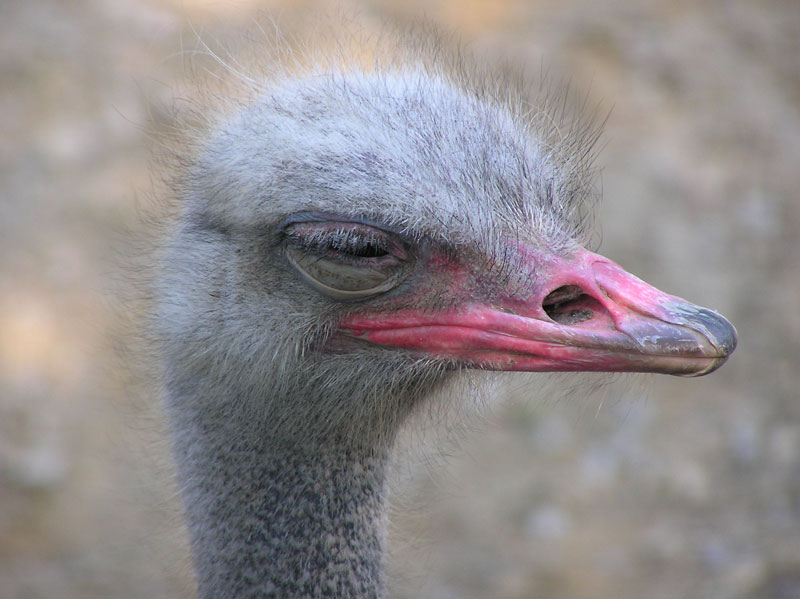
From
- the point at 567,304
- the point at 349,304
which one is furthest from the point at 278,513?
the point at 567,304

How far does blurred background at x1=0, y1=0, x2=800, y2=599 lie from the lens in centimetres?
372

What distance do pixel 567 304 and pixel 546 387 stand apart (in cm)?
136

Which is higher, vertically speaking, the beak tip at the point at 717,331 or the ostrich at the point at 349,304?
the beak tip at the point at 717,331

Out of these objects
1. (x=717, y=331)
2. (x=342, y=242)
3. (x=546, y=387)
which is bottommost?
(x=546, y=387)

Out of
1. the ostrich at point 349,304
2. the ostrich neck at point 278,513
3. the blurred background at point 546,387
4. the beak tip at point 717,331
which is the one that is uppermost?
the beak tip at point 717,331

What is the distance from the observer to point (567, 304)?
1.67 m

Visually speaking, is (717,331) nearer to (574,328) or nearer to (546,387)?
A: (574,328)

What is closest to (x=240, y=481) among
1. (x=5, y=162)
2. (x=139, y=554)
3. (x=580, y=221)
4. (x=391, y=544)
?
(x=391, y=544)

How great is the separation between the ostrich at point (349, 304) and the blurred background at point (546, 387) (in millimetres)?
837

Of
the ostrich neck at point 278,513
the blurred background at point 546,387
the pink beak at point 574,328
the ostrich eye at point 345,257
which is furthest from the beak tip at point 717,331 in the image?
the blurred background at point 546,387

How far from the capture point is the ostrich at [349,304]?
1.61 metres

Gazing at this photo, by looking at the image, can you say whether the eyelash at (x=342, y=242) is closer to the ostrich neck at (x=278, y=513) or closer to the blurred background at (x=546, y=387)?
the ostrich neck at (x=278, y=513)

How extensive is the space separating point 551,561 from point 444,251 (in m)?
2.40

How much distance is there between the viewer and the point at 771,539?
151 inches
